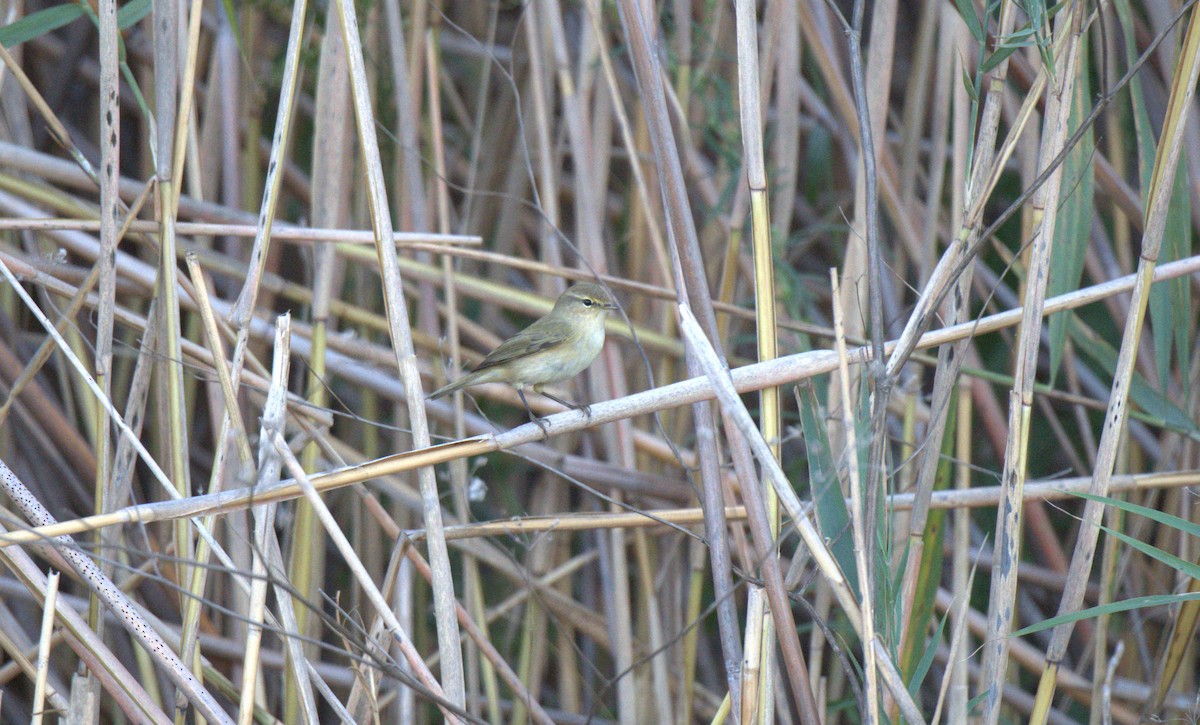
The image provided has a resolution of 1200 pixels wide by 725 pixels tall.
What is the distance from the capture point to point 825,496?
1853mm

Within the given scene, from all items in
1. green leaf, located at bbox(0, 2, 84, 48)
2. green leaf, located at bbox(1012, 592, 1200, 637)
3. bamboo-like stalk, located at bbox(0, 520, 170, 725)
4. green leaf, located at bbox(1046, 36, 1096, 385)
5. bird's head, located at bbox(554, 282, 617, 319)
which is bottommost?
bamboo-like stalk, located at bbox(0, 520, 170, 725)

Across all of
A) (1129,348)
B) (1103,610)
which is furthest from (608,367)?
(1103,610)

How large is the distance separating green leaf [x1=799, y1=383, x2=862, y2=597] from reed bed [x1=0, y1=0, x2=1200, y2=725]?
0.03 feet

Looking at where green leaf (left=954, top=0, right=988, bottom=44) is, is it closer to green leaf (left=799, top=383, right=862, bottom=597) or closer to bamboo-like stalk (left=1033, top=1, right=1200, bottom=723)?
bamboo-like stalk (left=1033, top=1, right=1200, bottom=723)

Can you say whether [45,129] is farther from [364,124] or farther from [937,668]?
[937,668]

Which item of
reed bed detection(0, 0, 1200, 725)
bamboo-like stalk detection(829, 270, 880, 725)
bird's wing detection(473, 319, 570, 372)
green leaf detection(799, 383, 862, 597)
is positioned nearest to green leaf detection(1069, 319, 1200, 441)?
reed bed detection(0, 0, 1200, 725)

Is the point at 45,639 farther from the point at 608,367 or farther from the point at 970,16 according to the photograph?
the point at 970,16

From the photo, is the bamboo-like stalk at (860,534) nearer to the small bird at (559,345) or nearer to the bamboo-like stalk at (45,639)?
the bamboo-like stalk at (45,639)

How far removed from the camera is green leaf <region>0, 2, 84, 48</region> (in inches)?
91.9

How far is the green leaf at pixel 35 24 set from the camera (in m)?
2.33

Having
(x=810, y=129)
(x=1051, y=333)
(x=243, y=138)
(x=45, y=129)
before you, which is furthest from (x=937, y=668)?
(x=45, y=129)

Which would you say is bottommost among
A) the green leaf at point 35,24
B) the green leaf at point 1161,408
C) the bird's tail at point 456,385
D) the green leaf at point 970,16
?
the green leaf at point 1161,408

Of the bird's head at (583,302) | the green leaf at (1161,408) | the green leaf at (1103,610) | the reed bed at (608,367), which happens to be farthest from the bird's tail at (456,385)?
the green leaf at (1161,408)

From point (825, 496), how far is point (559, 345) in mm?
1296
